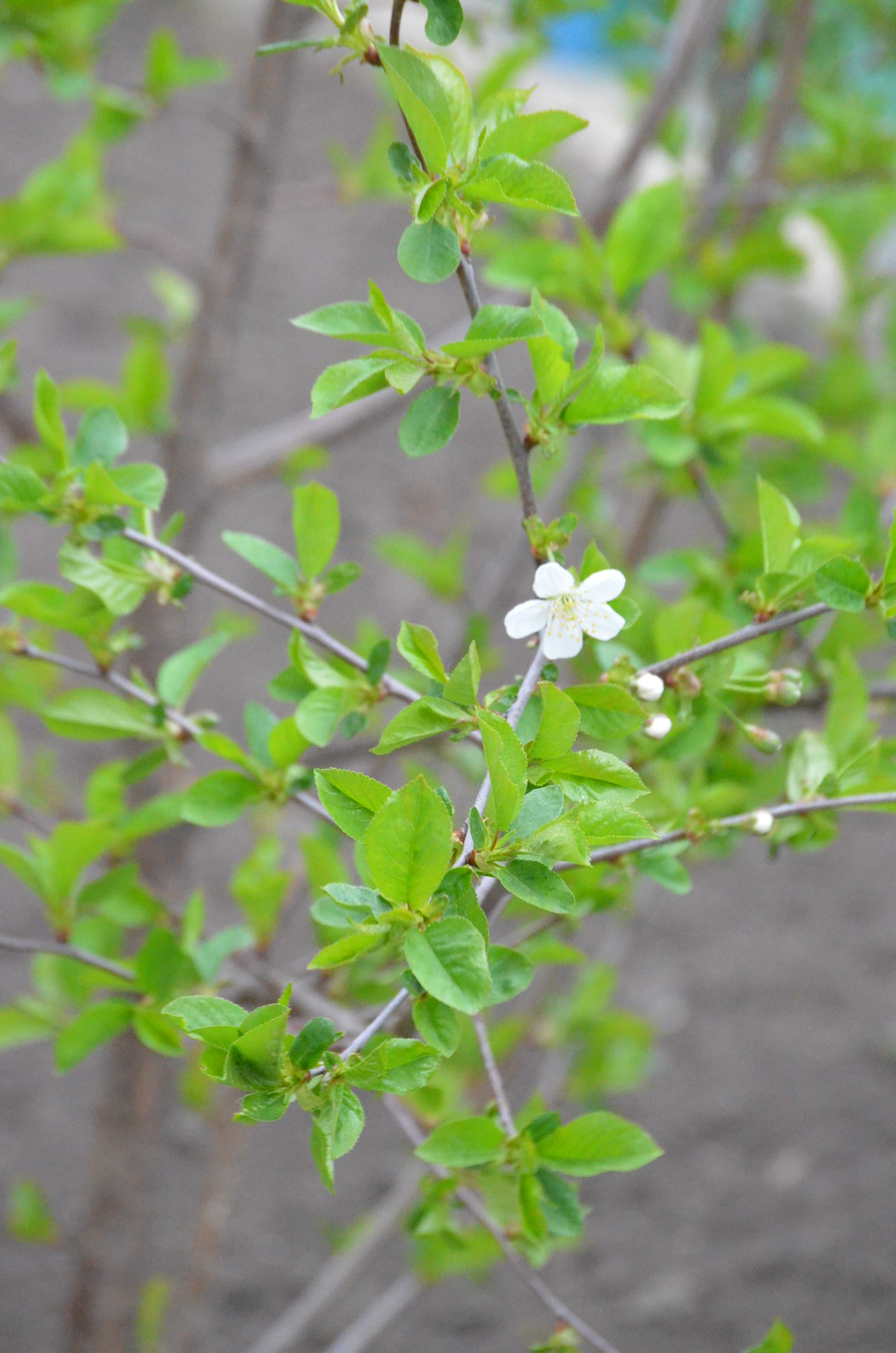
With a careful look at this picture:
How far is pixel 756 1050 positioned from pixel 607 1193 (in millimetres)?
356

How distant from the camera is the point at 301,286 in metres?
2.79

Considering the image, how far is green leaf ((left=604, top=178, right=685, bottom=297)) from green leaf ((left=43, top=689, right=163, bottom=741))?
0.46m

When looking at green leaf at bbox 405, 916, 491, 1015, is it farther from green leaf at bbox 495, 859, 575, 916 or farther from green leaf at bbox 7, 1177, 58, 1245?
green leaf at bbox 7, 1177, 58, 1245

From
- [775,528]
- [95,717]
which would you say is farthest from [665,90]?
[95,717]

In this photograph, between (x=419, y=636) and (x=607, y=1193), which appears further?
(x=607, y=1193)

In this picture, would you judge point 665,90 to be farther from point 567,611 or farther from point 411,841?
point 411,841

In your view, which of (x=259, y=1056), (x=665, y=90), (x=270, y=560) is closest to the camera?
(x=259, y=1056)

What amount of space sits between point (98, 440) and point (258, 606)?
13 centimetres

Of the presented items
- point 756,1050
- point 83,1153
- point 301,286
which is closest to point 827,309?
point 301,286

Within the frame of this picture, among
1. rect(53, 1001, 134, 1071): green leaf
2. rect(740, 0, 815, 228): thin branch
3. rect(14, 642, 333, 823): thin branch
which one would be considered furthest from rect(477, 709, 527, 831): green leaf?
rect(740, 0, 815, 228): thin branch

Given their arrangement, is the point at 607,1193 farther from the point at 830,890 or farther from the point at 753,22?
the point at 753,22

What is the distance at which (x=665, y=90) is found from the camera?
1.14m

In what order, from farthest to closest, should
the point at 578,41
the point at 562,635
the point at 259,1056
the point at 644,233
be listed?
the point at 578,41
the point at 644,233
the point at 562,635
the point at 259,1056

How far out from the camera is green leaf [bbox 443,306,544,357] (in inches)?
17.1
